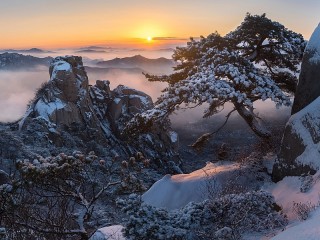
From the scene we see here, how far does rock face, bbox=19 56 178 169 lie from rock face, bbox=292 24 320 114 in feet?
169

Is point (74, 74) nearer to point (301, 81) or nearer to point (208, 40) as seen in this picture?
point (208, 40)

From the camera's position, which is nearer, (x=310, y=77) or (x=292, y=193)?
(x=292, y=193)

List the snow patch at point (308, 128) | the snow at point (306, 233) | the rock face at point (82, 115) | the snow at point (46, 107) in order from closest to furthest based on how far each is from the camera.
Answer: the snow at point (306, 233) → the snow patch at point (308, 128) → the rock face at point (82, 115) → the snow at point (46, 107)

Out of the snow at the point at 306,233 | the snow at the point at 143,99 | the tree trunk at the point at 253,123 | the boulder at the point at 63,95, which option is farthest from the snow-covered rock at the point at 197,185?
the snow at the point at 143,99

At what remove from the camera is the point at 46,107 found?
214 ft

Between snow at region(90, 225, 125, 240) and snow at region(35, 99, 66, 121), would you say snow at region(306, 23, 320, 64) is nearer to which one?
snow at region(90, 225, 125, 240)

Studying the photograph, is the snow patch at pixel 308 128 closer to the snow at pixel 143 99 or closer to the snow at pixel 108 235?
the snow at pixel 108 235

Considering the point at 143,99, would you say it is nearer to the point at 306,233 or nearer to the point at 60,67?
the point at 60,67

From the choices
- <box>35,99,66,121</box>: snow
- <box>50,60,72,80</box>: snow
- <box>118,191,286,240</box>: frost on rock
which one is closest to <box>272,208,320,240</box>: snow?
<box>118,191,286,240</box>: frost on rock

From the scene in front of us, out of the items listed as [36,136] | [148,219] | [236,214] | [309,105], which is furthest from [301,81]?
[36,136]

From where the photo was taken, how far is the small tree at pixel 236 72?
14.3 metres

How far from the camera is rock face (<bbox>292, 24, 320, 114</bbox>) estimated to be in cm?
1342

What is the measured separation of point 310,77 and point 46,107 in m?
57.6

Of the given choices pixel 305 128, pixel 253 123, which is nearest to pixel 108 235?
pixel 305 128
